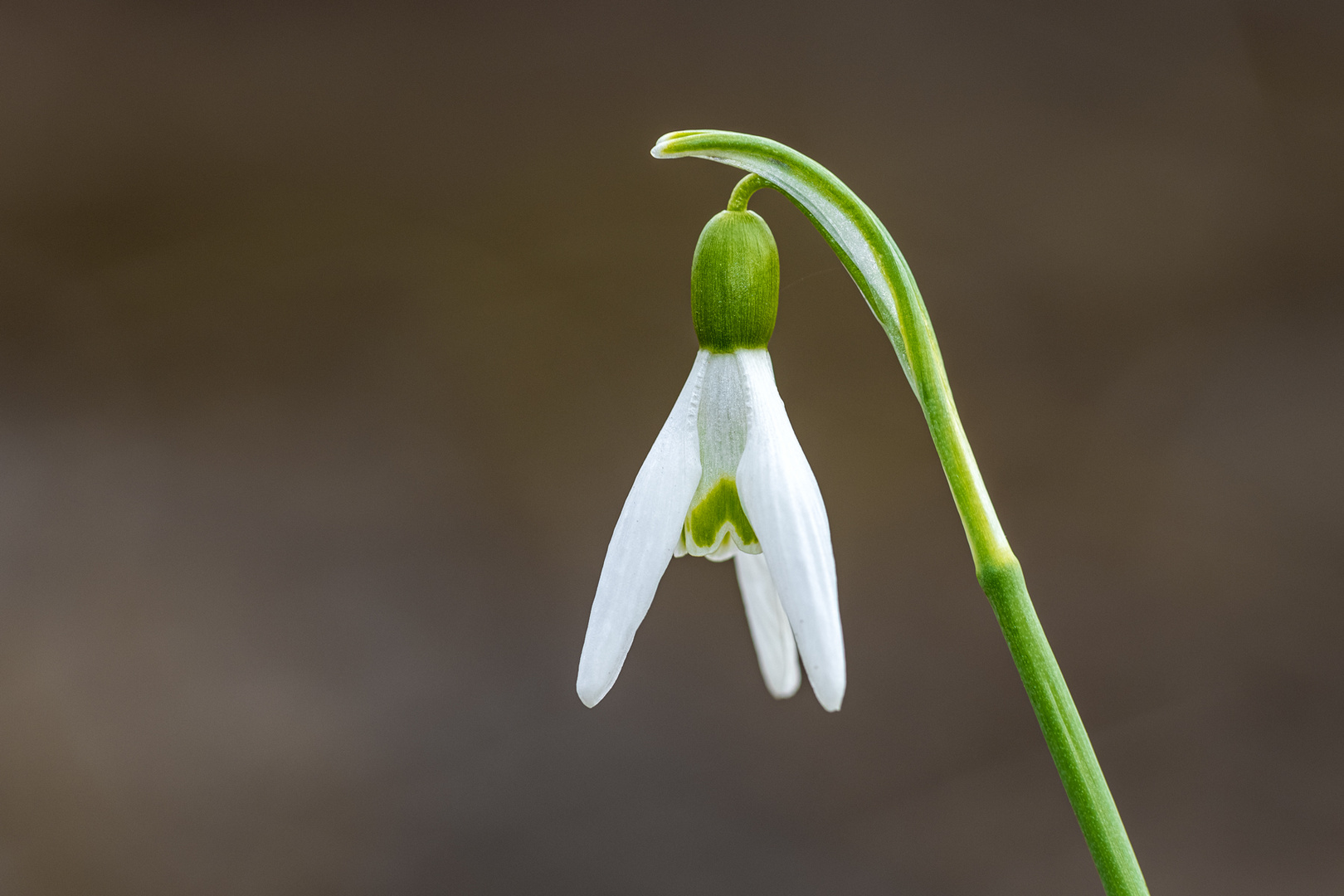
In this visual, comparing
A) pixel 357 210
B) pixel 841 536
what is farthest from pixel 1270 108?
pixel 357 210

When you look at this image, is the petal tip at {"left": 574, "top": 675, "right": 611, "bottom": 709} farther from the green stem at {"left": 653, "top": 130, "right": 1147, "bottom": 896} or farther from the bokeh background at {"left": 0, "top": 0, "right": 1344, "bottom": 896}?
the bokeh background at {"left": 0, "top": 0, "right": 1344, "bottom": 896}

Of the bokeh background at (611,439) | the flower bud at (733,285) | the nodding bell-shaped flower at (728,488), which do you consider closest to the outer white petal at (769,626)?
the nodding bell-shaped flower at (728,488)

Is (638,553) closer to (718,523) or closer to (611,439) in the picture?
(718,523)

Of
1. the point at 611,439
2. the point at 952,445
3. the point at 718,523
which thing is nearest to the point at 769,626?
the point at 718,523

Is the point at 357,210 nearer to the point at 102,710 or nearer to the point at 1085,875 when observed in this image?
the point at 102,710

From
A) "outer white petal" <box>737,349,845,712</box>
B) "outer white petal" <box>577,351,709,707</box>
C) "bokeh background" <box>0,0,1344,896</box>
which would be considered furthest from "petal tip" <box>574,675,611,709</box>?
"bokeh background" <box>0,0,1344,896</box>
